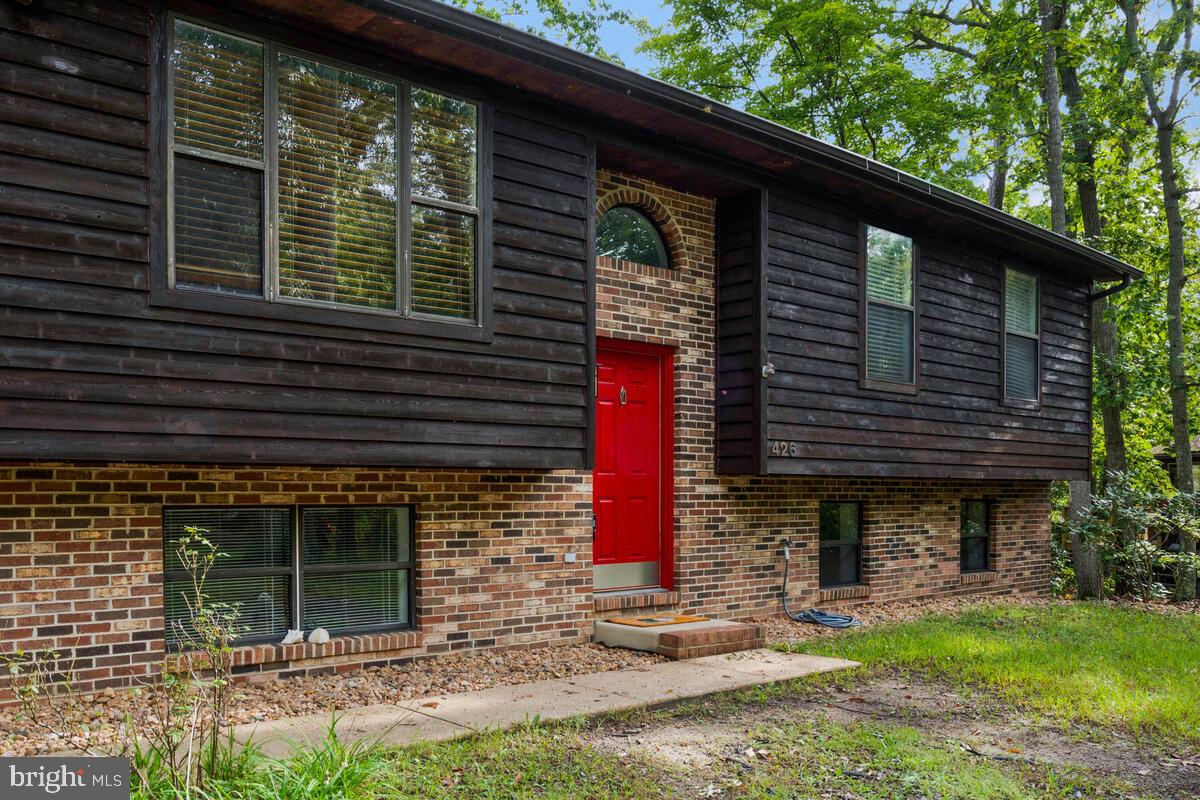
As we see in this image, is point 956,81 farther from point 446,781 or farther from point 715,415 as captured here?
point 446,781

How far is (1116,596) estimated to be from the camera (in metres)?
12.7

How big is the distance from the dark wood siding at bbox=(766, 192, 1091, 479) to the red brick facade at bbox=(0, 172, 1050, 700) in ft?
1.97

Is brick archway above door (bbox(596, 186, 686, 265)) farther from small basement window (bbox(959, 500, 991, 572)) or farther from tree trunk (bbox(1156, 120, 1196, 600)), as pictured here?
tree trunk (bbox(1156, 120, 1196, 600))

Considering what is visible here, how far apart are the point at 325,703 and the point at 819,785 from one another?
2.71 m

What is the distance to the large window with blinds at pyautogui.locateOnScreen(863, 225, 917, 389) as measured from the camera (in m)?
9.32

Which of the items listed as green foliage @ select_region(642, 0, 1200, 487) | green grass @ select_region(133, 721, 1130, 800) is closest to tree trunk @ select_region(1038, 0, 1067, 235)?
green foliage @ select_region(642, 0, 1200, 487)

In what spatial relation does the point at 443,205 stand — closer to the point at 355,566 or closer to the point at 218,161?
the point at 218,161

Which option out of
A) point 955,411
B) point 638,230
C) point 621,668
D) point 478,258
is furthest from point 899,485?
point 478,258

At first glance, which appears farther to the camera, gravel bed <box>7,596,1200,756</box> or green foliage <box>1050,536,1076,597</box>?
green foliage <box>1050,536,1076,597</box>

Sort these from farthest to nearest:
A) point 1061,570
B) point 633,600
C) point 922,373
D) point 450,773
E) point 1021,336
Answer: point 1061,570 → point 1021,336 → point 922,373 → point 633,600 → point 450,773

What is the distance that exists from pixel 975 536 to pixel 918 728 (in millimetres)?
7318

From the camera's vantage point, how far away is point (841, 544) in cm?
995

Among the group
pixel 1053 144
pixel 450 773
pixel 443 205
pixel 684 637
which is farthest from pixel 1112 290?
pixel 450 773

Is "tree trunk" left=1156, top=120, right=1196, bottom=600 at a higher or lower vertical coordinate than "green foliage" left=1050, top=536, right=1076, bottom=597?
higher
